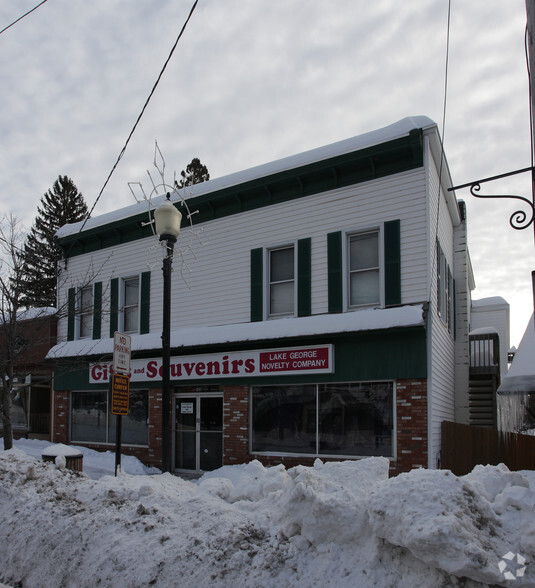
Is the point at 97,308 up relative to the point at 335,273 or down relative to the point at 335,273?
down

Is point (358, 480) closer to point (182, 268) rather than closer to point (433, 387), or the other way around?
point (433, 387)

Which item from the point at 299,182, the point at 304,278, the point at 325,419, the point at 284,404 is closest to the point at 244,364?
the point at 284,404

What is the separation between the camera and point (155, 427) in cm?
1548

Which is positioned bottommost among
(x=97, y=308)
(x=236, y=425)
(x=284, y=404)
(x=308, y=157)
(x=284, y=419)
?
(x=236, y=425)

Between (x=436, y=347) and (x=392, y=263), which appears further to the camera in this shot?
(x=436, y=347)

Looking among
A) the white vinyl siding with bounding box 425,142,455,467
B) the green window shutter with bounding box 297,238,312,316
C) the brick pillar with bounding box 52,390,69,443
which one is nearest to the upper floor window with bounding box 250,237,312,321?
the green window shutter with bounding box 297,238,312,316

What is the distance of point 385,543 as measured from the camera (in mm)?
4254

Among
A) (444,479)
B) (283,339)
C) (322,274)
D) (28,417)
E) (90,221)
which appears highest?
(90,221)

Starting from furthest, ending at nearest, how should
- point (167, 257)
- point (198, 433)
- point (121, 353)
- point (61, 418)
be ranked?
point (61, 418), point (198, 433), point (167, 257), point (121, 353)

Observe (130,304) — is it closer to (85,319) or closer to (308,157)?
(85,319)

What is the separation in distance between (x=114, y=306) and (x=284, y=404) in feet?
22.0

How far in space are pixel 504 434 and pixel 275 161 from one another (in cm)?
840

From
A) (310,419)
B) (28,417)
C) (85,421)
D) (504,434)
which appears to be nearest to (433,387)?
(504,434)

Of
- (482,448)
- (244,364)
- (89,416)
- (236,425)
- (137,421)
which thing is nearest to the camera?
(482,448)
